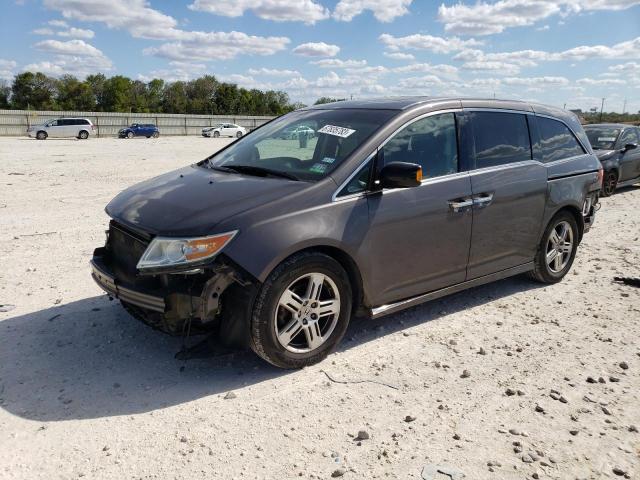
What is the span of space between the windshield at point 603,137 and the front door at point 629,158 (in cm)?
16

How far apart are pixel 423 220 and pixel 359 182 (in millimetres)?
639

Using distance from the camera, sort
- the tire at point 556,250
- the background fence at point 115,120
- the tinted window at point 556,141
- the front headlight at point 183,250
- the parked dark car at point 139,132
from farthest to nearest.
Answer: the background fence at point 115,120 → the parked dark car at point 139,132 → the tire at point 556,250 → the tinted window at point 556,141 → the front headlight at point 183,250

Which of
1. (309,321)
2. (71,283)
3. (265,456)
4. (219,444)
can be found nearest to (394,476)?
(265,456)

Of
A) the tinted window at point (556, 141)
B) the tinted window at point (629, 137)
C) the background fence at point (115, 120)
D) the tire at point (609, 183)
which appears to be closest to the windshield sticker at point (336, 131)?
the tinted window at point (556, 141)

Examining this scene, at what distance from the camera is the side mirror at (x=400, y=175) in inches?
152

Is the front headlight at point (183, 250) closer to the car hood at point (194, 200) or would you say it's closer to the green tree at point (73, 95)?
the car hood at point (194, 200)

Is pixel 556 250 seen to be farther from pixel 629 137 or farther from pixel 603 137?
pixel 629 137

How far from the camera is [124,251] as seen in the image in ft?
12.8

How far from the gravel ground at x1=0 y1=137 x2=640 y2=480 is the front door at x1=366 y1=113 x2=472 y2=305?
0.49m

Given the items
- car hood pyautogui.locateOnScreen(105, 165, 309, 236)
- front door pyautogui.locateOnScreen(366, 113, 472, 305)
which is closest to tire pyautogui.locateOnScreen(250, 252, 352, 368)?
front door pyautogui.locateOnScreen(366, 113, 472, 305)

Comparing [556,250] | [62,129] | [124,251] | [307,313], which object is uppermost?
[62,129]

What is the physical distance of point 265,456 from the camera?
9.42ft

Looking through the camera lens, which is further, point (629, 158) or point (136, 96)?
point (136, 96)

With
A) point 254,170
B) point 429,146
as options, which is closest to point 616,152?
point 429,146
